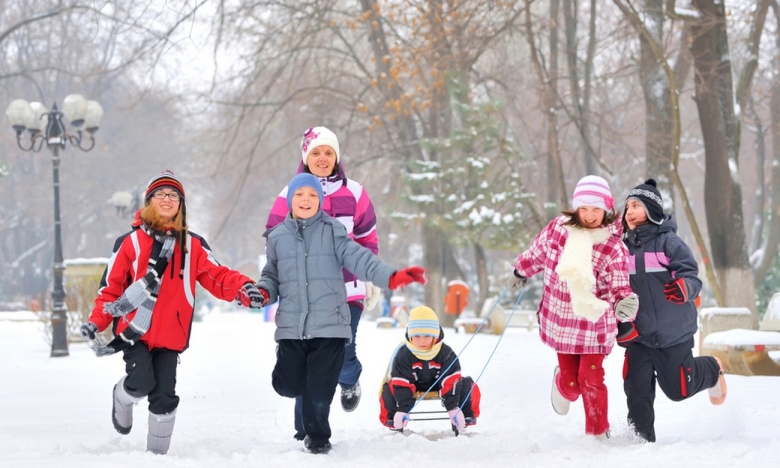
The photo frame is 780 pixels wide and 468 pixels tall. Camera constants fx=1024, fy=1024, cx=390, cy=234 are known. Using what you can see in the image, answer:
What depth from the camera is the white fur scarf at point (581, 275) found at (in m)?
6.00

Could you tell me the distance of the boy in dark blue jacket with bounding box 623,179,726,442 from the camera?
6.08 metres

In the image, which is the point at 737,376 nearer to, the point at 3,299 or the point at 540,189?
the point at 540,189

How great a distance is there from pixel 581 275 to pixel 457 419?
1.40 meters

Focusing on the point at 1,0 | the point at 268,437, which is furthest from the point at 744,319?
the point at 1,0

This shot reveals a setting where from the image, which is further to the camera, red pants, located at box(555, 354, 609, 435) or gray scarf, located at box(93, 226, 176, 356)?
red pants, located at box(555, 354, 609, 435)

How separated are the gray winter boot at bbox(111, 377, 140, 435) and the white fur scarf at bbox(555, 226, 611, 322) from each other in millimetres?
2564

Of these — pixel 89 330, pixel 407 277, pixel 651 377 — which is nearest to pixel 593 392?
pixel 651 377

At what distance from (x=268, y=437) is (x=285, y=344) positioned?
1250 millimetres

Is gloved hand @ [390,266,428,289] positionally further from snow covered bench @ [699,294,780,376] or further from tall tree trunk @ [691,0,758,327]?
tall tree trunk @ [691,0,758,327]

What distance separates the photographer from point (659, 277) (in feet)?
20.5

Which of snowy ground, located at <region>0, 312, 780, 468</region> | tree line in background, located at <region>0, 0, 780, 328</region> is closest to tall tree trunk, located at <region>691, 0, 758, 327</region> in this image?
tree line in background, located at <region>0, 0, 780, 328</region>

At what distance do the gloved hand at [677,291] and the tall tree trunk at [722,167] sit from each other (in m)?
8.69

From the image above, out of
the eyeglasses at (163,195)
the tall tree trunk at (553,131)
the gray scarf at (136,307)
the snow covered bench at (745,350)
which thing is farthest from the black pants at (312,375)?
the tall tree trunk at (553,131)

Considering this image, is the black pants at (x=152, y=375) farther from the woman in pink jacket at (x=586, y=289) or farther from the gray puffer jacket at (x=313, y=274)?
the woman in pink jacket at (x=586, y=289)
